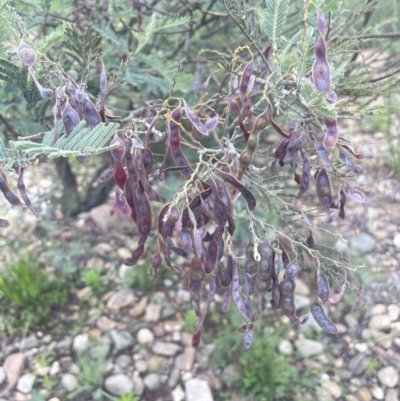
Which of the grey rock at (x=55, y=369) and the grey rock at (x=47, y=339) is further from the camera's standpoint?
the grey rock at (x=47, y=339)

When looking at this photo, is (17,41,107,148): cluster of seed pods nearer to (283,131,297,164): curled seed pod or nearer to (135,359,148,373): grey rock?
(283,131,297,164): curled seed pod

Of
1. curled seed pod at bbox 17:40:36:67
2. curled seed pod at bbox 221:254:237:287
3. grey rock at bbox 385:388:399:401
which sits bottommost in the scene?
grey rock at bbox 385:388:399:401

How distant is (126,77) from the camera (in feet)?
4.14

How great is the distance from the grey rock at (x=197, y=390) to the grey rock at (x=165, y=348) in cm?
14

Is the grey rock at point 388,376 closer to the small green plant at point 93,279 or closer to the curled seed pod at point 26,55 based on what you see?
the small green plant at point 93,279

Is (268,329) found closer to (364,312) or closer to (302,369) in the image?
(302,369)

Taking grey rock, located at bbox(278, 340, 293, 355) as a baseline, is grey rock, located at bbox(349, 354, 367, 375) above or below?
below

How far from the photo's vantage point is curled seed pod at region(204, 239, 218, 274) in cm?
78

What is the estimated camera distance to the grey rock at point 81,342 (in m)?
1.79

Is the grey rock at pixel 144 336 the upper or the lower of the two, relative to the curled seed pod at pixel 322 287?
lower

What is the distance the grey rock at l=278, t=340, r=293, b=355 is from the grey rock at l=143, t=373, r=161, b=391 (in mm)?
484

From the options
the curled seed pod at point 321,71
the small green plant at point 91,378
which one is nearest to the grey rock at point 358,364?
the small green plant at point 91,378

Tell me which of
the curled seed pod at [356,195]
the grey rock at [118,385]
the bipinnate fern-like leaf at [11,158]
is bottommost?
the grey rock at [118,385]

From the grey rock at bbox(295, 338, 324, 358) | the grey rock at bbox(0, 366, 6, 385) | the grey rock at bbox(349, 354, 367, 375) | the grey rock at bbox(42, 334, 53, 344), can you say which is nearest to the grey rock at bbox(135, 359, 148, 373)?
the grey rock at bbox(42, 334, 53, 344)
